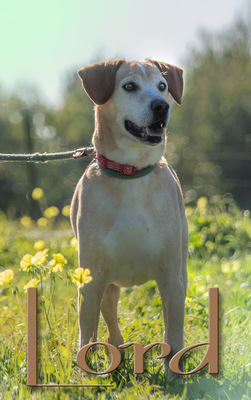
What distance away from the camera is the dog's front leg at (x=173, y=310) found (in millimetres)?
3371

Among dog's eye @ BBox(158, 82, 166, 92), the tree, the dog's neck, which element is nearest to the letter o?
the dog's neck


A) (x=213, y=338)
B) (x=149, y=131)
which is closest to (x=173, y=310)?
(x=213, y=338)

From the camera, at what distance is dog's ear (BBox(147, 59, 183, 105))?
3508mm

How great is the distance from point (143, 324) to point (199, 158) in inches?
524

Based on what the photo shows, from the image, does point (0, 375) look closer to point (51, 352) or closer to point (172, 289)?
point (51, 352)

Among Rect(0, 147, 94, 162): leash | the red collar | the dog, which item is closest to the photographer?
the dog

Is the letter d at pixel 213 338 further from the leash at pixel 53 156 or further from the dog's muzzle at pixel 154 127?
the leash at pixel 53 156

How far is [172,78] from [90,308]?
145cm

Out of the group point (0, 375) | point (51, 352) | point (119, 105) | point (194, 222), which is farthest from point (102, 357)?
point (194, 222)

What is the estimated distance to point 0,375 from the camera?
341cm

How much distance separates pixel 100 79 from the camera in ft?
11.1

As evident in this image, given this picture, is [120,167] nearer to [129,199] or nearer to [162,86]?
[129,199]

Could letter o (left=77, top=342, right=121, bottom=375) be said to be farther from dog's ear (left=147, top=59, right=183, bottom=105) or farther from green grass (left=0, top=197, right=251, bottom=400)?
dog's ear (left=147, top=59, right=183, bottom=105)

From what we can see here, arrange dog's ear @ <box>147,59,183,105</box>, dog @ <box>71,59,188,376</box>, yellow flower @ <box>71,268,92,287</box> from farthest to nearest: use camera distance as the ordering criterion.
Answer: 1. dog's ear @ <box>147,59,183,105</box>
2. dog @ <box>71,59,188,376</box>
3. yellow flower @ <box>71,268,92,287</box>
